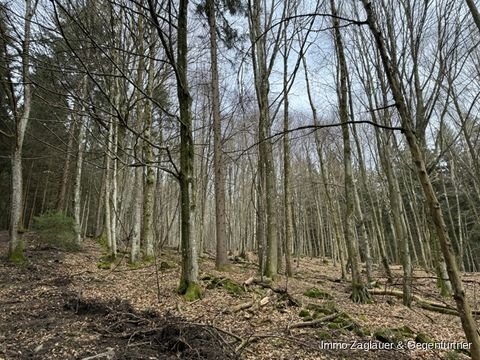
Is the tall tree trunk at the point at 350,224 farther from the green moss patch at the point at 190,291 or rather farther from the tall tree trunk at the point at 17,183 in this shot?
the tall tree trunk at the point at 17,183

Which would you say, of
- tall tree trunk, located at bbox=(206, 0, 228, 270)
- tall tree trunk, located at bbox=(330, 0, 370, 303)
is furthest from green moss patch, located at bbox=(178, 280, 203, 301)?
tall tree trunk, located at bbox=(206, 0, 228, 270)

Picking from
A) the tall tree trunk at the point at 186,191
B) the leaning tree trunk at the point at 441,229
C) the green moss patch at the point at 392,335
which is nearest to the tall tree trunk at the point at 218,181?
the tall tree trunk at the point at 186,191

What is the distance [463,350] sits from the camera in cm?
371

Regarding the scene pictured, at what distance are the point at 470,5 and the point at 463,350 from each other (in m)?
5.36

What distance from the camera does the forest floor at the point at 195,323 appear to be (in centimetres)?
313

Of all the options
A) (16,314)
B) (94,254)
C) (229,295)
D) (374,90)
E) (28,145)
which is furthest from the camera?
(28,145)

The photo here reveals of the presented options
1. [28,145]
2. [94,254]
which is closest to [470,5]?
[94,254]

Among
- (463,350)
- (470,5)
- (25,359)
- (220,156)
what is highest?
(470,5)

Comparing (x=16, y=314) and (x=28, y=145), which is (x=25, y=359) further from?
(x=28, y=145)

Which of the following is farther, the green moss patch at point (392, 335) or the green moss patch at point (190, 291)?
the green moss patch at point (190, 291)

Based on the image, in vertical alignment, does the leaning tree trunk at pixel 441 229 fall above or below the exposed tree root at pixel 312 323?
above

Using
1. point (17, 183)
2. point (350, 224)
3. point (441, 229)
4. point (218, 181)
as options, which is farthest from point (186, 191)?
point (17, 183)

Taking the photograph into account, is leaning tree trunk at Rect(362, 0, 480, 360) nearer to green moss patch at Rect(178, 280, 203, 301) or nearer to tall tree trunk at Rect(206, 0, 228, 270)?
green moss patch at Rect(178, 280, 203, 301)

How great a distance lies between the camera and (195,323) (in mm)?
3607
